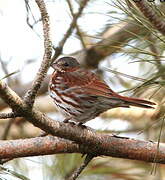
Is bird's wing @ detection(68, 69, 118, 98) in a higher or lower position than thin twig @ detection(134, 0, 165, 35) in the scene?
lower

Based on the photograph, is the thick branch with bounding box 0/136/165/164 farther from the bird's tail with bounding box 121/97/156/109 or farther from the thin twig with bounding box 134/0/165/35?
the thin twig with bounding box 134/0/165/35

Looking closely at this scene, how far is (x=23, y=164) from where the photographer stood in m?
3.47

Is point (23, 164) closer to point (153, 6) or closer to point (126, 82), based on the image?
point (126, 82)

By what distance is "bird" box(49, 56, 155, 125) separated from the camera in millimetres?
2822

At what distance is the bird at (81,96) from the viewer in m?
2.82

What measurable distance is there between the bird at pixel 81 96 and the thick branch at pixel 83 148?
1.15ft

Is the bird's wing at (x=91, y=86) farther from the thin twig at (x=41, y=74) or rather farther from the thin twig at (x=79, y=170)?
the thin twig at (x=41, y=74)

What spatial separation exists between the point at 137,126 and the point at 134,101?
145 centimetres

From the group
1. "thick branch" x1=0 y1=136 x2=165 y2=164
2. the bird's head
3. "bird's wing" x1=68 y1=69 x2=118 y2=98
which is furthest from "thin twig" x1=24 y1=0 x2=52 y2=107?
the bird's head

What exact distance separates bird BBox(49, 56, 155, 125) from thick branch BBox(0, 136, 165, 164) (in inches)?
13.7

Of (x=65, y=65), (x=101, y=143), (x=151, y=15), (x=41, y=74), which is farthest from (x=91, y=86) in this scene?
(x=41, y=74)

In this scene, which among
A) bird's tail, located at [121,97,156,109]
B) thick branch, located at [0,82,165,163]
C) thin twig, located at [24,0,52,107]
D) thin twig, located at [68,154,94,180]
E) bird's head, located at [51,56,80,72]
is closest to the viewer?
thin twig, located at [24,0,52,107]

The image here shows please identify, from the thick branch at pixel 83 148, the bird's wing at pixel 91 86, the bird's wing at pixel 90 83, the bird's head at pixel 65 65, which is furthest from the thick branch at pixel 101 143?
the bird's head at pixel 65 65

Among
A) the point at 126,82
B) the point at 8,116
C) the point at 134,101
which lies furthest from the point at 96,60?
the point at 8,116
